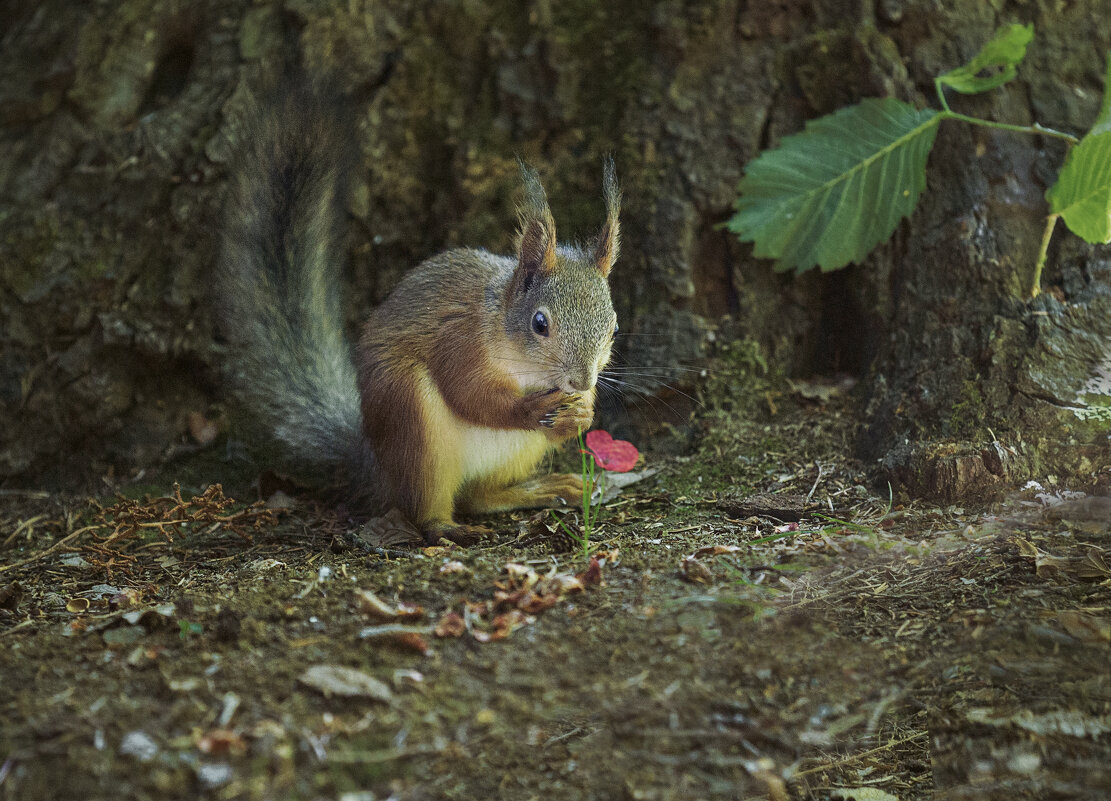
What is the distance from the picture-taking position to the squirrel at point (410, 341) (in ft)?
8.29

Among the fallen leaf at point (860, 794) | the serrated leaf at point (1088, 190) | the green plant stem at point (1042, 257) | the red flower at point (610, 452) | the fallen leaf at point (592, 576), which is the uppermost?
the serrated leaf at point (1088, 190)

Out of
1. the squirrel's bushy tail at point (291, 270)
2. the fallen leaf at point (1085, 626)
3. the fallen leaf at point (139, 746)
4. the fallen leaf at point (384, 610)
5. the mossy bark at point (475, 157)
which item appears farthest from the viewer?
the mossy bark at point (475, 157)

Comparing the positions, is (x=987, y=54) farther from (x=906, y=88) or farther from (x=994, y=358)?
(x=994, y=358)

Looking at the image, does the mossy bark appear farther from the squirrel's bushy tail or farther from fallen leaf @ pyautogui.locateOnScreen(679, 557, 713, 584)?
fallen leaf @ pyautogui.locateOnScreen(679, 557, 713, 584)

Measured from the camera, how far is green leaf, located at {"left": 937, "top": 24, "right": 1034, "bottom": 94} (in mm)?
2596

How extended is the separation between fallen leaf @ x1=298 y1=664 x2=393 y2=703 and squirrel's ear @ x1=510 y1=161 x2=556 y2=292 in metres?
1.30

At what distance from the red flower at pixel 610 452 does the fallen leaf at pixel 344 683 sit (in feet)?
3.21

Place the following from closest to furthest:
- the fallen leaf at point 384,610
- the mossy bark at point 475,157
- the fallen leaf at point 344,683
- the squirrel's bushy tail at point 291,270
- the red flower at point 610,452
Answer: the fallen leaf at point 344,683 < the fallen leaf at point 384,610 < the red flower at point 610,452 < the squirrel's bushy tail at point 291,270 < the mossy bark at point 475,157

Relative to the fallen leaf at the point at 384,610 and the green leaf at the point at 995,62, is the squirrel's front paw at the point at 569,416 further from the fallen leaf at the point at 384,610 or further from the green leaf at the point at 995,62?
the green leaf at the point at 995,62

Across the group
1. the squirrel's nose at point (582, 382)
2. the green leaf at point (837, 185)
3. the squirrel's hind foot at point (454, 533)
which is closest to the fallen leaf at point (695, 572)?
the squirrel's nose at point (582, 382)

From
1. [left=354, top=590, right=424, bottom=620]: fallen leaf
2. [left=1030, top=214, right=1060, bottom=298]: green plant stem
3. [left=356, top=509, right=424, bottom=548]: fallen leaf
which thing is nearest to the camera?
[left=354, top=590, right=424, bottom=620]: fallen leaf

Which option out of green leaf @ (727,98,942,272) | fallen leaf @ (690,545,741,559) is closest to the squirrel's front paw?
fallen leaf @ (690,545,741,559)

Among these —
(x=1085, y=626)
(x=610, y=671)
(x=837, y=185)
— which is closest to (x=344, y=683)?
(x=610, y=671)

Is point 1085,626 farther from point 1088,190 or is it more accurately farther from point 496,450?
point 496,450
